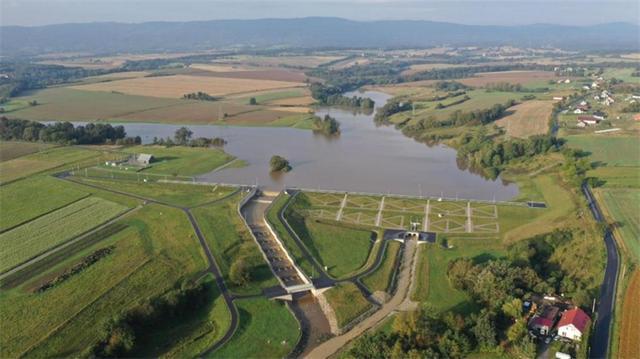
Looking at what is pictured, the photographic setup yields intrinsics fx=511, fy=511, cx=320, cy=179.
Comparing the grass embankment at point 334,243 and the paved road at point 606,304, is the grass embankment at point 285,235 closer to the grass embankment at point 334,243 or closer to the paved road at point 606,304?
the grass embankment at point 334,243

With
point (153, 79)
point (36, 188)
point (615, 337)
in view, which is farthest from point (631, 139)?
point (153, 79)

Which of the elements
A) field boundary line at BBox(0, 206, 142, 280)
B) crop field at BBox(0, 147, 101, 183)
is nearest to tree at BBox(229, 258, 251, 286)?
field boundary line at BBox(0, 206, 142, 280)

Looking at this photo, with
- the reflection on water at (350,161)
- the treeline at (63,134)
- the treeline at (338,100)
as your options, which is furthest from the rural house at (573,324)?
the treeline at (338,100)

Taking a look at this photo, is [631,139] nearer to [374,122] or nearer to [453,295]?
[374,122]

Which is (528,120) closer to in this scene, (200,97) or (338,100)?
(338,100)

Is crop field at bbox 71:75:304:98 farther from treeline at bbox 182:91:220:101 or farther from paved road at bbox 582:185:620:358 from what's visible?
paved road at bbox 582:185:620:358

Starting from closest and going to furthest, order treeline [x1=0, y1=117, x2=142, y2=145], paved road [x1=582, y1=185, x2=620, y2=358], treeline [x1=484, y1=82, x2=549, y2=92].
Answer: paved road [x1=582, y1=185, x2=620, y2=358], treeline [x1=0, y1=117, x2=142, y2=145], treeline [x1=484, y1=82, x2=549, y2=92]
